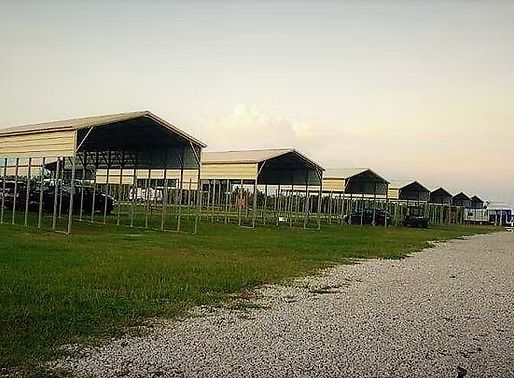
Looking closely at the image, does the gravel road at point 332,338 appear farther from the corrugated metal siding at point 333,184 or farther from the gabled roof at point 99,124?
the corrugated metal siding at point 333,184

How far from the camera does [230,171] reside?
30.6 metres

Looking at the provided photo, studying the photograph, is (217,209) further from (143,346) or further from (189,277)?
(143,346)

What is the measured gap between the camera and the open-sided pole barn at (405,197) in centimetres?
4928

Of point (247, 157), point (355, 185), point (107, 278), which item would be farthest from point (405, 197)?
point (107, 278)

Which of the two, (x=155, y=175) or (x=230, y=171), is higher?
(x=155, y=175)

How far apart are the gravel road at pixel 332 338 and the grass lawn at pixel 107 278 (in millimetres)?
515

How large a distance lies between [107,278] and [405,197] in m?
44.3

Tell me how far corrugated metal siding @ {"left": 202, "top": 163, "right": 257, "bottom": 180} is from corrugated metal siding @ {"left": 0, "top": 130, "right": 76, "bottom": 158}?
10794 mm

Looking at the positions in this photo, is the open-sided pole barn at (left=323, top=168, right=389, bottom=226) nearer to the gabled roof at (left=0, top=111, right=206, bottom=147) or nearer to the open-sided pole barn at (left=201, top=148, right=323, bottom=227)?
the open-sided pole barn at (left=201, top=148, right=323, bottom=227)

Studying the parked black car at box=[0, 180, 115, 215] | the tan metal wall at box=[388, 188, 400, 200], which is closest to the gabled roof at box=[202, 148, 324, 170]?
the parked black car at box=[0, 180, 115, 215]

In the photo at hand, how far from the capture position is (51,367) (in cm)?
509

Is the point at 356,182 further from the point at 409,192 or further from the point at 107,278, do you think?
the point at 107,278

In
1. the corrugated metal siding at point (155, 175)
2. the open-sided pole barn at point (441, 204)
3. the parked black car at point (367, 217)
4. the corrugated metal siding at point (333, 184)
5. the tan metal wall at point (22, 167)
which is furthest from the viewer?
the open-sided pole barn at point (441, 204)

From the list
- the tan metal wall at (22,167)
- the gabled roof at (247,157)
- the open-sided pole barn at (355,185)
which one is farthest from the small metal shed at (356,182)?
the tan metal wall at (22,167)
